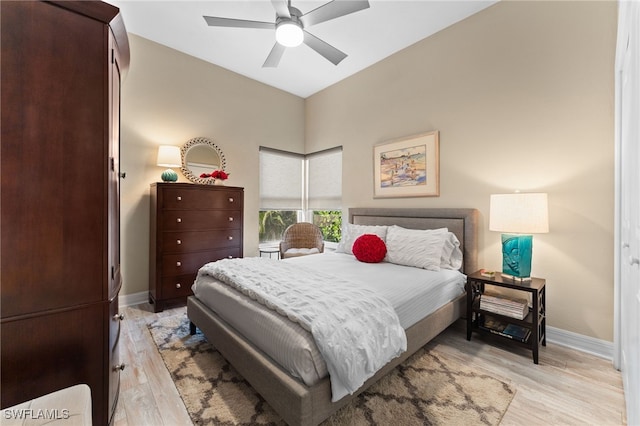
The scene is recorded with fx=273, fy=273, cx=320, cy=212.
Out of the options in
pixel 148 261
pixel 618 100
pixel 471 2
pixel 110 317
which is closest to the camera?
pixel 110 317

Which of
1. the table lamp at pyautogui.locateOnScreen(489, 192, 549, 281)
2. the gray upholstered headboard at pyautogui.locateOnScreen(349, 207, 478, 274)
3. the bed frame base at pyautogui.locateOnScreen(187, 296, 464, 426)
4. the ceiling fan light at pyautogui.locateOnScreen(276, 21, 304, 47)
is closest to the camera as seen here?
the bed frame base at pyautogui.locateOnScreen(187, 296, 464, 426)

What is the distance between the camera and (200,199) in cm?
338

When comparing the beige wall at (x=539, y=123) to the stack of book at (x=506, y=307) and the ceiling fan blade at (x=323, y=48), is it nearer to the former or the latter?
the stack of book at (x=506, y=307)

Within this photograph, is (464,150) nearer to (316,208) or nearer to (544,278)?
(544,278)

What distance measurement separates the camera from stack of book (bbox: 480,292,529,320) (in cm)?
222

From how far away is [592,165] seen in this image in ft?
7.30

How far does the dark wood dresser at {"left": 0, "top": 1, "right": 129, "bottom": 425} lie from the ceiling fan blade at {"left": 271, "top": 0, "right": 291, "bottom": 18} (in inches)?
48.8

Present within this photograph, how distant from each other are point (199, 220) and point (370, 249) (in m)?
2.10

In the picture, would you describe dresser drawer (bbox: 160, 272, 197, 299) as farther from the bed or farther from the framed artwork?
the framed artwork

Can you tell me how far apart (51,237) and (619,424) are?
9.79 feet

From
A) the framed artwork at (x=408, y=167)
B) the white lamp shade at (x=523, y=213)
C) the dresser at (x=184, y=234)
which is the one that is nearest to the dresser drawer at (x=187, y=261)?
the dresser at (x=184, y=234)

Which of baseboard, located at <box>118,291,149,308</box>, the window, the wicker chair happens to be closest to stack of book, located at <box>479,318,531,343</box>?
the wicker chair

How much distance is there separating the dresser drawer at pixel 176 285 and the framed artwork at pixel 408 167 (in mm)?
2661

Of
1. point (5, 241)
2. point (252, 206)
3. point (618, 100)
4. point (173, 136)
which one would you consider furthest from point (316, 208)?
point (5, 241)
